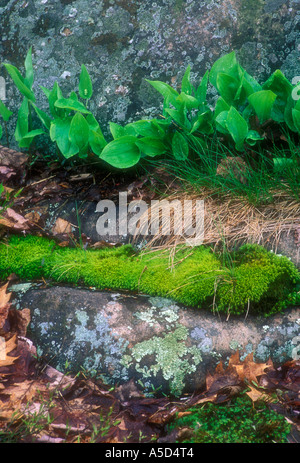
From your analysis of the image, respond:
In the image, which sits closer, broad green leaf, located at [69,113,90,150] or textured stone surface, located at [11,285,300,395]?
textured stone surface, located at [11,285,300,395]

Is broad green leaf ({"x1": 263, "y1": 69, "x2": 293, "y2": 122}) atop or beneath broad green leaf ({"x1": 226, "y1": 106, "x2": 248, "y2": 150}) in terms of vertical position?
atop

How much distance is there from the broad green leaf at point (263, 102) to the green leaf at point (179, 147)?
0.56m

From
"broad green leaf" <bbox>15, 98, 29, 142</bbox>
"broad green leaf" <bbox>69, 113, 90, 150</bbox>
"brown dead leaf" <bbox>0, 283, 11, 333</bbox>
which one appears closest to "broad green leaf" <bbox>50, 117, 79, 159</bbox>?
"broad green leaf" <bbox>69, 113, 90, 150</bbox>

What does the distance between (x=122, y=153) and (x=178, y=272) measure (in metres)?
1.06

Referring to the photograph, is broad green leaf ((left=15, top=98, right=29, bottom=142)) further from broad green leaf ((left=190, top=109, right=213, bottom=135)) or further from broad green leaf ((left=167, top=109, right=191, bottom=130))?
broad green leaf ((left=190, top=109, right=213, bottom=135))

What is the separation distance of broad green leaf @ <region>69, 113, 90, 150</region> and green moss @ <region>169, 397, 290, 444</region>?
2.05 meters

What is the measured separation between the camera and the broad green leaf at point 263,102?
2.71 m

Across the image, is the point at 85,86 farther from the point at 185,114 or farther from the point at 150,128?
the point at 185,114

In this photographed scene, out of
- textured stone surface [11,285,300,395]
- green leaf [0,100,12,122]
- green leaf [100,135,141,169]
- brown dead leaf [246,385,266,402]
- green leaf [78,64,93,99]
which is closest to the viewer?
brown dead leaf [246,385,266,402]

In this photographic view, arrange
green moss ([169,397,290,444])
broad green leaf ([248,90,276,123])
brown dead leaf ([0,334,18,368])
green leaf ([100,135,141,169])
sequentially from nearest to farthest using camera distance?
green moss ([169,397,290,444]) < brown dead leaf ([0,334,18,368]) < broad green leaf ([248,90,276,123]) < green leaf ([100,135,141,169])

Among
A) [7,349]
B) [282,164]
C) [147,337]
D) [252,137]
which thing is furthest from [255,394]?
[252,137]

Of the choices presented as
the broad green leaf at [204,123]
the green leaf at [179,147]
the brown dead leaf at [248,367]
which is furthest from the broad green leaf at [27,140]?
the brown dead leaf at [248,367]

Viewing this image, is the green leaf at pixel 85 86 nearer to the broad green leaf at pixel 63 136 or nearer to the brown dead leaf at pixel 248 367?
the broad green leaf at pixel 63 136

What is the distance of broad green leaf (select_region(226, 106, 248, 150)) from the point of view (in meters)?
2.73
